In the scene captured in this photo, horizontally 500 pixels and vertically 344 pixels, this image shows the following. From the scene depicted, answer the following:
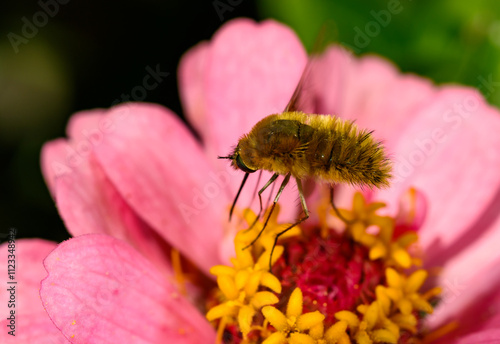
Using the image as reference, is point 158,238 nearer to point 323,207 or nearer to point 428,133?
point 323,207

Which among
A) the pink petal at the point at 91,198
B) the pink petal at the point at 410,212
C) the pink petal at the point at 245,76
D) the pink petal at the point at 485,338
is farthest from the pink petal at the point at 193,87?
the pink petal at the point at 485,338

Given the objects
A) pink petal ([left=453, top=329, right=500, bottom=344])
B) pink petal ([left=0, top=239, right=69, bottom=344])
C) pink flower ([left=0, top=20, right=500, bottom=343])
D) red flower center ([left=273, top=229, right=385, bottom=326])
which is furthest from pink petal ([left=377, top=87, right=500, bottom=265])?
pink petal ([left=0, top=239, right=69, bottom=344])

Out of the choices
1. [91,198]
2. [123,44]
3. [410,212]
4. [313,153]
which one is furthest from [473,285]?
[123,44]

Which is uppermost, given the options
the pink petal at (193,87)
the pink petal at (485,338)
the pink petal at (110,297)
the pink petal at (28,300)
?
the pink petal at (193,87)

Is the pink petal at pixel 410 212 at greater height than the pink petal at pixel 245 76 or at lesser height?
lesser

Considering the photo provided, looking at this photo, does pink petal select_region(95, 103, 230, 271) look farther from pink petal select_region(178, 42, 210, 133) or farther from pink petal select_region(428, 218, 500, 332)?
pink petal select_region(428, 218, 500, 332)

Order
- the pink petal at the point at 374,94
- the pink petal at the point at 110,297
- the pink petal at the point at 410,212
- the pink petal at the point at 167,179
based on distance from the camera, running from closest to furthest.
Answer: the pink petal at the point at 110,297 < the pink petal at the point at 167,179 < the pink petal at the point at 410,212 < the pink petal at the point at 374,94

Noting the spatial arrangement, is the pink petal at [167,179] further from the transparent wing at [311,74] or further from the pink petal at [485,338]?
the pink petal at [485,338]

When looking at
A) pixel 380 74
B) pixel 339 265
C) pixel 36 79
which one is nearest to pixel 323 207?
pixel 339 265

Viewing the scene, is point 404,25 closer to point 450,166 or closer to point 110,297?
point 450,166
